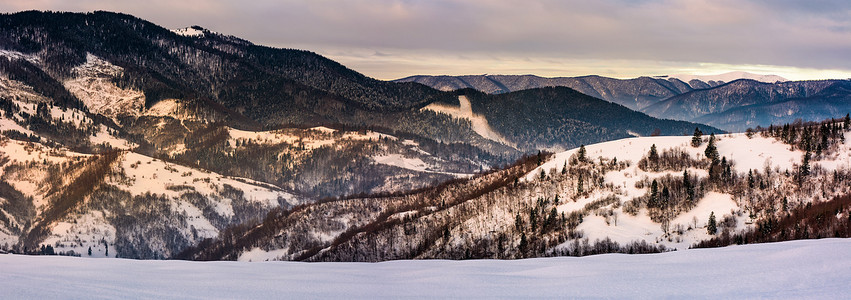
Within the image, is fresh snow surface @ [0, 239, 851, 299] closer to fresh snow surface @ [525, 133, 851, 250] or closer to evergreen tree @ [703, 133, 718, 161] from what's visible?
fresh snow surface @ [525, 133, 851, 250]

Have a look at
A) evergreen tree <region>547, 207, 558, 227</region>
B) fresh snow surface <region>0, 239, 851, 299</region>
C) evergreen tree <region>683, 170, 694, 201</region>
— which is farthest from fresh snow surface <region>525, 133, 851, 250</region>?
fresh snow surface <region>0, 239, 851, 299</region>

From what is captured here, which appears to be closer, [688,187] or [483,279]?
[483,279]

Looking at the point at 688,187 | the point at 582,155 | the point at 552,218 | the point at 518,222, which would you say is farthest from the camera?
the point at 582,155

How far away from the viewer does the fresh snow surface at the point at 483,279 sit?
20.2 m

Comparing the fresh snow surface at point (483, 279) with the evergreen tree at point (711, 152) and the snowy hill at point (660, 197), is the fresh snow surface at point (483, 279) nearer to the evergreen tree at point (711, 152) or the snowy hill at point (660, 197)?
the snowy hill at point (660, 197)

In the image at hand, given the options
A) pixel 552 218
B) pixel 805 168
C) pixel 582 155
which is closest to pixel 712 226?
pixel 805 168

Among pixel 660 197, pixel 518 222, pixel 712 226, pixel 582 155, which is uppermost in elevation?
pixel 582 155

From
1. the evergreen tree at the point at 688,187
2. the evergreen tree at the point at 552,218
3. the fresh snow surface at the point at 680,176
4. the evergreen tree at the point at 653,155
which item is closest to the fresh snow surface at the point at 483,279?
the fresh snow surface at the point at 680,176

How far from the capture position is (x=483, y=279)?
25344 mm

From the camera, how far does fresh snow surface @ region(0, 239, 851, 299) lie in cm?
2019

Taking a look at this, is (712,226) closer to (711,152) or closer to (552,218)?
(711,152)

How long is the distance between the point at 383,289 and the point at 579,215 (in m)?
138

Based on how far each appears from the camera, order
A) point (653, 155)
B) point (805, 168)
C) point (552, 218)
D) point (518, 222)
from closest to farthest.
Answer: point (805, 168) < point (552, 218) < point (518, 222) < point (653, 155)

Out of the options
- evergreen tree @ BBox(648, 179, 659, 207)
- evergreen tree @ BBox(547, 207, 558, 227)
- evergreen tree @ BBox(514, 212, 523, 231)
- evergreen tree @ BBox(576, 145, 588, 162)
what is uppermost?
evergreen tree @ BBox(576, 145, 588, 162)
